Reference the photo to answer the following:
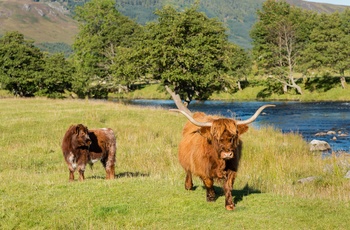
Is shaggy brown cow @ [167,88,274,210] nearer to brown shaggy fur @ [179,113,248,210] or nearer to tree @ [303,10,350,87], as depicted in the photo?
brown shaggy fur @ [179,113,248,210]

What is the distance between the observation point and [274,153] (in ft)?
66.7

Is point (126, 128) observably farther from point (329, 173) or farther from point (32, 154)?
point (329, 173)

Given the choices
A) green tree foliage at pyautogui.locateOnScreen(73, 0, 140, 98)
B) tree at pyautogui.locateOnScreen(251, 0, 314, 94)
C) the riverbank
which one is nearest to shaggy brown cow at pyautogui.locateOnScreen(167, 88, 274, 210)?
the riverbank

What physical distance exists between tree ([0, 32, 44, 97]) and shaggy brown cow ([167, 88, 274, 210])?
5199 centimetres

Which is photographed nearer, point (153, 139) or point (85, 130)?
point (85, 130)

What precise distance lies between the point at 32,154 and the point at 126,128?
7904 millimetres

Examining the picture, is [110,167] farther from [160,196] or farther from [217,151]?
[217,151]

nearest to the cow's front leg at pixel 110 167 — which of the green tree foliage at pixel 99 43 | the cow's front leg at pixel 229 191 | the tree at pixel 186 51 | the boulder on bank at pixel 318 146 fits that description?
the cow's front leg at pixel 229 191

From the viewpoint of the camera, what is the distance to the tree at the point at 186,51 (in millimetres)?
39250

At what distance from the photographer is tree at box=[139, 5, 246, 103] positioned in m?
39.2

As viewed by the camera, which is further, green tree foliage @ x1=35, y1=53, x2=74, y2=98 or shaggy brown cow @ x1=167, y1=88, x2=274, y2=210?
green tree foliage @ x1=35, y1=53, x2=74, y2=98

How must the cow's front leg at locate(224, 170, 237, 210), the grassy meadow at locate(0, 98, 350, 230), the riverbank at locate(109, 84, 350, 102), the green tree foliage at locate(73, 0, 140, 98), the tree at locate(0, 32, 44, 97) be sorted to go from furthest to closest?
the green tree foliage at locate(73, 0, 140, 98)
the riverbank at locate(109, 84, 350, 102)
the tree at locate(0, 32, 44, 97)
the cow's front leg at locate(224, 170, 237, 210)
the grassy meadow at locate(0, 98, 350, 230)

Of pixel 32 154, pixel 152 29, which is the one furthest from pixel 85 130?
pixel 152 29

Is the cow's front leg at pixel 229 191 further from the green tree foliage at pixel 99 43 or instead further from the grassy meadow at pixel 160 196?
the green tree foliage at pixel 99 43
